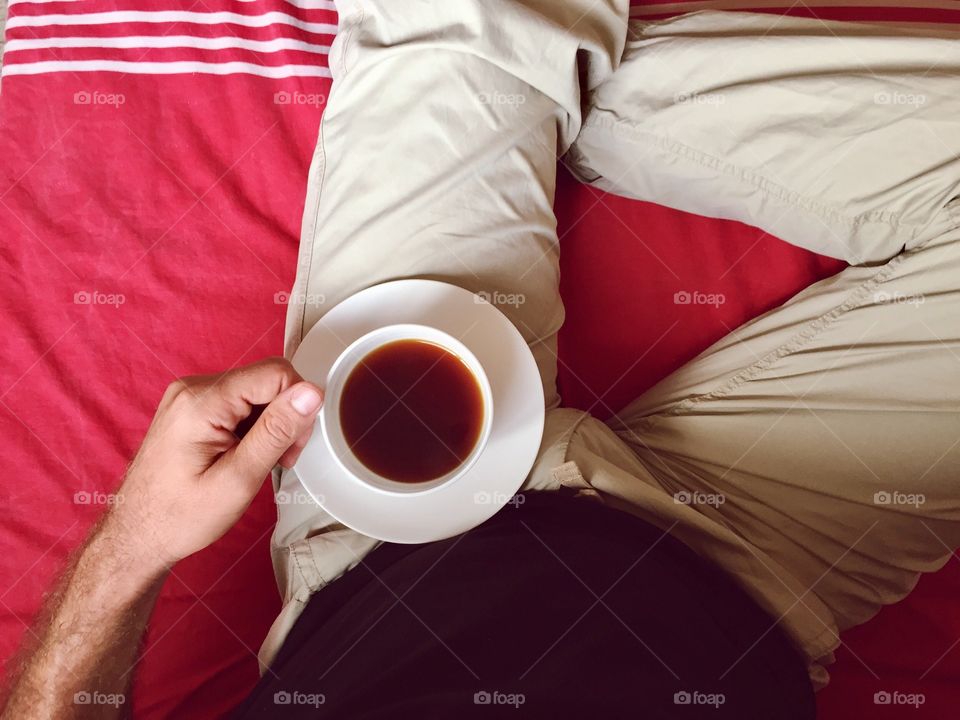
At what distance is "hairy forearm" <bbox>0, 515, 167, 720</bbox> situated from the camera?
667 mm

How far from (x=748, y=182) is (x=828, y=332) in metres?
0.20

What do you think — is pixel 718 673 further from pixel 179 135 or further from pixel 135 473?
pixel 179 135

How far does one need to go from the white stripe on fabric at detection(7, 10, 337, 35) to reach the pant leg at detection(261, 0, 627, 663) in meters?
0.21

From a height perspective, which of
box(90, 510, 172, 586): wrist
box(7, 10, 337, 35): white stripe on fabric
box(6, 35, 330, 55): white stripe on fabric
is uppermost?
box(7, 10, 337, 35): white stripe on fabric

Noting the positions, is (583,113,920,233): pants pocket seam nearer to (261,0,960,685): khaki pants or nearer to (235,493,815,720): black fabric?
(261,0,960,685): khaki pants

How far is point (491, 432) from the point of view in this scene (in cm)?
67

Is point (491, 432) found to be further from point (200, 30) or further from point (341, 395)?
point (200, 30)

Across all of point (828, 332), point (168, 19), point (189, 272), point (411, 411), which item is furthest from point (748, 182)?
point (168, 19)

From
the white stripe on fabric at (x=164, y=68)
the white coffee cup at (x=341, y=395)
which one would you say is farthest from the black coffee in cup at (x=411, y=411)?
the white stripe on fabric at (x=164, y=68)

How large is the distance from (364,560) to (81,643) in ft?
0.98

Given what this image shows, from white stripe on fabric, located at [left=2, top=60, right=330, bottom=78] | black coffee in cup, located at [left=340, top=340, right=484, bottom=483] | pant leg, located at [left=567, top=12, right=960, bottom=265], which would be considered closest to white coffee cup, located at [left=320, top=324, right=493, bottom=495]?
black coffee in cup, located at [left=340, top=340, right=484, bottom=483]

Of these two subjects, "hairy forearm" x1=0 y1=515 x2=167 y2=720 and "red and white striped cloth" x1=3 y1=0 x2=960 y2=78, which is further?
"red and white striped cloth" x1=3 y1=0 x2=960 y2=78

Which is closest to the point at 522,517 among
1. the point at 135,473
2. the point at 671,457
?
the point at 671,457

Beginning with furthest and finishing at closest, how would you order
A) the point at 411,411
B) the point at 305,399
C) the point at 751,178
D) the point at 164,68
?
the point at 164,68
the point at 751,178
the point at 411,411
the point at 305,399
